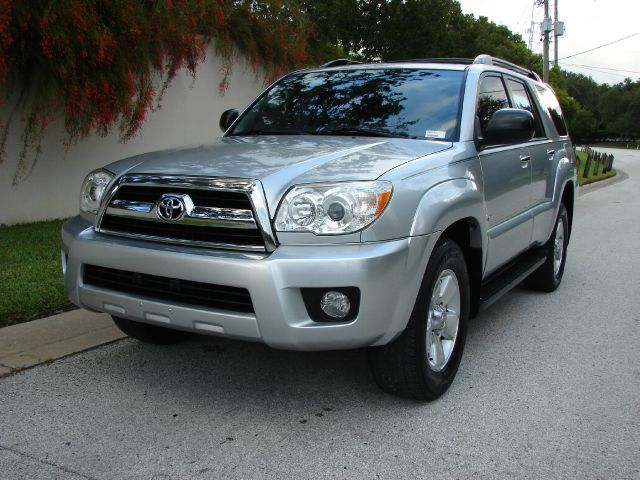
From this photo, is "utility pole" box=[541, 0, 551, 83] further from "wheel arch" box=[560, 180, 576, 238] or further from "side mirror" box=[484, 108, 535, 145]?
"side mirror" box=[484, 108, 535, 145]

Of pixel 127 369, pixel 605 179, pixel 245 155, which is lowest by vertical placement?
pixel 605 179

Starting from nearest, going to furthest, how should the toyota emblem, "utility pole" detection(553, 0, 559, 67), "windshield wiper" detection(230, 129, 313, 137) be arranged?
the toyota emblem, "windshield wiper" detection(230, 129, 313, 137), "utility pole" detection(553, 0, 559, 67)

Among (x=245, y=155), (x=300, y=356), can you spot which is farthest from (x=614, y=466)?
→ (x=245, y=155)

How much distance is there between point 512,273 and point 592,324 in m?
0.85

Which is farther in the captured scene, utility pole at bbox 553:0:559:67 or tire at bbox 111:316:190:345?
utility pole at bbox 553:0:559:67

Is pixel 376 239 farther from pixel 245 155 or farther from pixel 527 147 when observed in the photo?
pixel 527 147

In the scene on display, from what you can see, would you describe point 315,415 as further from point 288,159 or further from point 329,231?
point 288,159

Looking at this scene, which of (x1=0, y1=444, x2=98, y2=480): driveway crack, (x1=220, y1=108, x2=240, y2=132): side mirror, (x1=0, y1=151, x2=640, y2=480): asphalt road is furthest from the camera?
(x1=220, y1=108, x2=240, y2=132): side mirror

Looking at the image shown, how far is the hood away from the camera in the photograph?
321 centimetres

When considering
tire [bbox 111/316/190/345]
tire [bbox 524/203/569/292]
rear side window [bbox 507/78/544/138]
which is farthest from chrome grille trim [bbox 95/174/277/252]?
tire [bbox 524/203/569/292]

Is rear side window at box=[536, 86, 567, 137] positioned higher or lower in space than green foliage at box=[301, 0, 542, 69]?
lower

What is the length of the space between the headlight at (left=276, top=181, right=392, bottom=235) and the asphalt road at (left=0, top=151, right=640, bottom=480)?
1030mm

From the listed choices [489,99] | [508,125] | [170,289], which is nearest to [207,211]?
[170,289]

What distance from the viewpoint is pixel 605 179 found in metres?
21.7
